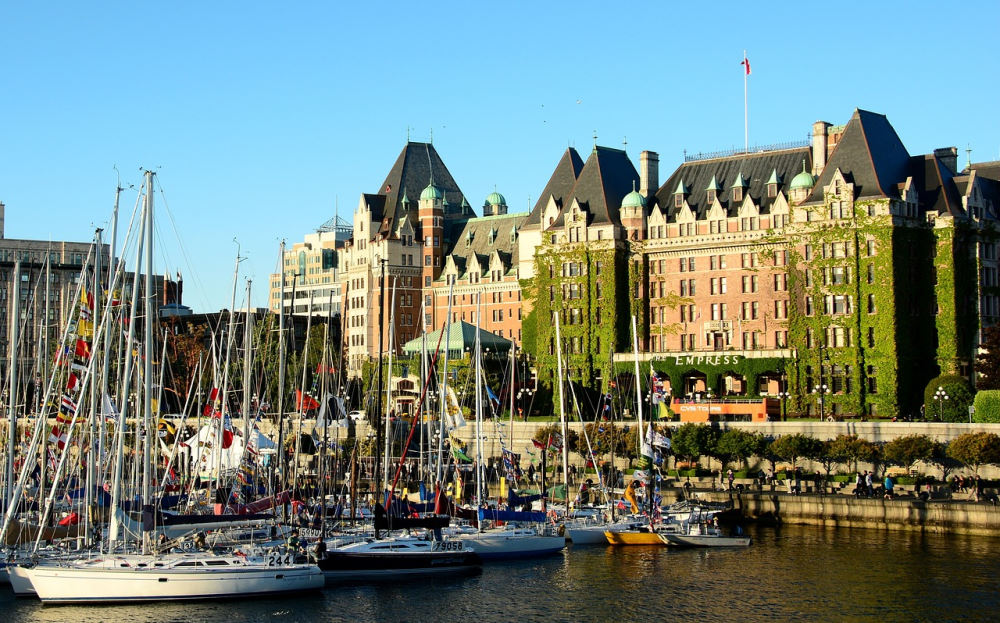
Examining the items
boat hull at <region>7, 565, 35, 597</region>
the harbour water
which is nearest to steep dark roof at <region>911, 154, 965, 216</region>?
the harbour water

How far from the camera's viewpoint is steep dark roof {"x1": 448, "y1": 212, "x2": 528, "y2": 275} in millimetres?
171500

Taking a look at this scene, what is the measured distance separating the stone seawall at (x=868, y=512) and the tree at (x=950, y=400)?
20.8 meters

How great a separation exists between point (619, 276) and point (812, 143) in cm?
2287

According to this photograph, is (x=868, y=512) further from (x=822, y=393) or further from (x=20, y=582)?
(x=20, y=582)

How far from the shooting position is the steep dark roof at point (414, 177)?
580 ft

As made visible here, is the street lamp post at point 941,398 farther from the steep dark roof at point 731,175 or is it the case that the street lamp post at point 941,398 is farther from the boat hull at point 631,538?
the boat hull at point 631,538

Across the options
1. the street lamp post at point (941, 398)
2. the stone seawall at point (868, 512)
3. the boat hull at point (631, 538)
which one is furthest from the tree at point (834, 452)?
the boat hull at point (631, 538)

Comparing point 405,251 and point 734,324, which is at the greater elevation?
point 405,251

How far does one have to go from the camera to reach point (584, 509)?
301ft

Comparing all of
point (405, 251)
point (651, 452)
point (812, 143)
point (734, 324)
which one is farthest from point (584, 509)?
point (405, 251)

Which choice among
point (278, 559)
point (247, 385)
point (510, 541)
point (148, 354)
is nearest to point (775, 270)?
point (510, 541)

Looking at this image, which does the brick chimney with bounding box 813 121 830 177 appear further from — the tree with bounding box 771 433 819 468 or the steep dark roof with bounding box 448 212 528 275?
the steep dark roof with bounding box 448 212 528 275

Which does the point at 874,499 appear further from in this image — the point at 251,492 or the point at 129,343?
the point at 129,343

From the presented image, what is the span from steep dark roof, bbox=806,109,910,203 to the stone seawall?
37425 mm
